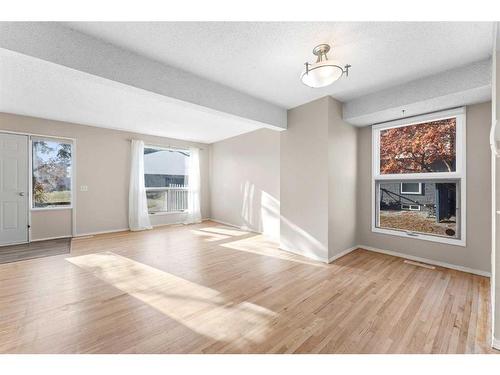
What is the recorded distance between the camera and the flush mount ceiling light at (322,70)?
1.87 meters

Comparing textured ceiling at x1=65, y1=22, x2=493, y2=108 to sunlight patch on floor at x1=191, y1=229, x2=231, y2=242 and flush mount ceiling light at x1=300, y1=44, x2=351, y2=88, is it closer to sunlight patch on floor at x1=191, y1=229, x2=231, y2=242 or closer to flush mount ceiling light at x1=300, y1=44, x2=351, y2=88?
flush mount ceiling light at x1=300, y1=44, x2=351, y2=88

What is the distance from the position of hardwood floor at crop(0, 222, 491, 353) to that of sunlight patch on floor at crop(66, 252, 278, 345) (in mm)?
10

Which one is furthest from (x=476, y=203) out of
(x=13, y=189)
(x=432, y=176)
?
(x=13, y=189)

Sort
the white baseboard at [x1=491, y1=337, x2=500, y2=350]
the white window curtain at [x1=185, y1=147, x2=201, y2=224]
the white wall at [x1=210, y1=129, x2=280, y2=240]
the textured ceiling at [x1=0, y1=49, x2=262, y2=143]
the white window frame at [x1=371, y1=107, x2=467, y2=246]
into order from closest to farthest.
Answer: the white baseboard at [x1=491, y1=337, x2=500, y2=350] < the textured ceiling at [x1=0, y1=49, x2=262, y2=143] < the white window frame at [x1=371, y1=107, x2=467, y2=246] < the white wall at [x1=210, y1=129, x2=280, y2=240] < the white window curtain at [x1=185, y1=147, x2=201, y2=224]

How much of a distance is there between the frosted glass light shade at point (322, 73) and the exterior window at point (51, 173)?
204 inches

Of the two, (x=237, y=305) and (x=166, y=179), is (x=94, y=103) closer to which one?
(x=166, y=179)

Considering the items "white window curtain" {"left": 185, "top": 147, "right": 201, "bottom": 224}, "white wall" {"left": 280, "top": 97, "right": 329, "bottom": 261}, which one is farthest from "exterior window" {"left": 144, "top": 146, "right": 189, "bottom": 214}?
"white wall" {"left": 280, "top": 97, "right": 329, "bottom": 261}

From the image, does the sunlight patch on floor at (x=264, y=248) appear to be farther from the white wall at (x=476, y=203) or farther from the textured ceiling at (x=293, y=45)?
the textured ceiling at (x=293, y=45)

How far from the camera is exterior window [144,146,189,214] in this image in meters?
5.77

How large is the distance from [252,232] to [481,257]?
12.4 ft

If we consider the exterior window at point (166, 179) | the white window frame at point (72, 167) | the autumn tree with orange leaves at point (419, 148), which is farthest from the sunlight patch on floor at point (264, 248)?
the white window frame at point (72, 167)

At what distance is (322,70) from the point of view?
6.18 feet

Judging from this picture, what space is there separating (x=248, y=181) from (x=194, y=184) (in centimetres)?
186

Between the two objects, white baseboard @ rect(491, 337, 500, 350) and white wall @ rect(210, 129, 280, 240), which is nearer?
white baseboard @ rect(491, 337, 500, 350)
